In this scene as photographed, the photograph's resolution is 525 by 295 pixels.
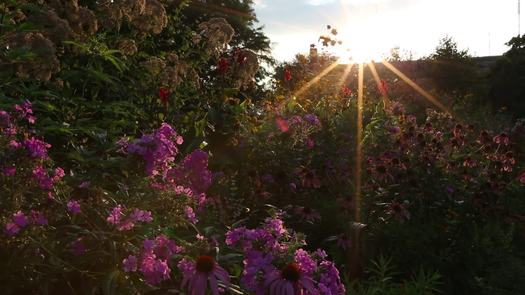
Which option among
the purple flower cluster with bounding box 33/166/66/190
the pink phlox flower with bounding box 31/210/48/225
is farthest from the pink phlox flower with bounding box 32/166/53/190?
the pink phlox flower with bounding box 31/210/48/225

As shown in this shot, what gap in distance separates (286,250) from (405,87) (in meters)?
20.3

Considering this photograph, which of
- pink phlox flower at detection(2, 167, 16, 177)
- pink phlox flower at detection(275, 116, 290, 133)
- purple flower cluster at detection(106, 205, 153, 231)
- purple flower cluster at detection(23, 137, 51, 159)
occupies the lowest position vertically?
pink phlox flower at detection(275, 116, 290, 133)

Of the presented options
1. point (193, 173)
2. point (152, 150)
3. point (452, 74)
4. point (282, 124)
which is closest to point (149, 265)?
point (152, 150)

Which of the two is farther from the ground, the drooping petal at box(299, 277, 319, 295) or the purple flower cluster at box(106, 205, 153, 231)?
the purple flower cluster at box(106, 205, 153, 231)

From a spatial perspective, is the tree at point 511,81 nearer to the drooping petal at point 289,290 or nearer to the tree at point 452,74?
the tree at point 452,74

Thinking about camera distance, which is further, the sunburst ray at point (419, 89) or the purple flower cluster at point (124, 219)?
the sunburst ray at point (419, 89)

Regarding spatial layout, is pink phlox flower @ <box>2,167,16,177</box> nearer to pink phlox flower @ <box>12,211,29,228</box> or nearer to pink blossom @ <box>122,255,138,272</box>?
pink phlox flower @ <box>12,211,29,228</box>

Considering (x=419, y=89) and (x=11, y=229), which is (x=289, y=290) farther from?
(x=419, y=89)

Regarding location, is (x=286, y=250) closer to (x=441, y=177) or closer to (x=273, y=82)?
(x=441, y=177)

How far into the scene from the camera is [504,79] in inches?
1132

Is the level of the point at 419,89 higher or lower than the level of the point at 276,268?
lower

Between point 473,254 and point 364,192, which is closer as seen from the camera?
point 473,254

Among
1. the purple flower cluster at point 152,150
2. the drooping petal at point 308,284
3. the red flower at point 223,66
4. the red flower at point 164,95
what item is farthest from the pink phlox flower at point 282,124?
the drooping petal at point 308,284

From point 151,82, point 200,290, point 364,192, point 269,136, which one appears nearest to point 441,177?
point 364,192
